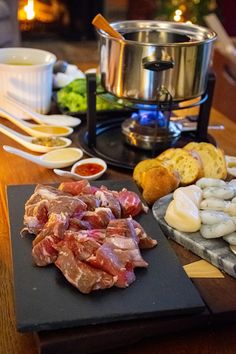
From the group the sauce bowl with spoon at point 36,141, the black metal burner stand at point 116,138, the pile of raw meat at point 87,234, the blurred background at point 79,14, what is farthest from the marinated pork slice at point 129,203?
the blurred background at point 79,14

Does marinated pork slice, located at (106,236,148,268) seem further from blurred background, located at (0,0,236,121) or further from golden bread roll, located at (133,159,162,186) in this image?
blurred background, located at (0,0,236,121)

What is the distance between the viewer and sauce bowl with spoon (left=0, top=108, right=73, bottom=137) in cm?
133

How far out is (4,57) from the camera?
1.50 metres

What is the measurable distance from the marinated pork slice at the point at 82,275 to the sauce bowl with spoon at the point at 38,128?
0.62m

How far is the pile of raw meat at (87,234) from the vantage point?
0.75 metres

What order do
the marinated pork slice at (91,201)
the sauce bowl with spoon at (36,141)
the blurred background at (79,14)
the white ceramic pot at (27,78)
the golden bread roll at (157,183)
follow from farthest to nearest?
the blurred background at (79,14) → the white ceramic pot at (27,78) → the sauce bowl with spoon at (36,141) → the golden bread roll at (157,183) → the marinated pork slice at (91,201)

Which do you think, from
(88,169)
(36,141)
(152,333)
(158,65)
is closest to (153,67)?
(158,65)

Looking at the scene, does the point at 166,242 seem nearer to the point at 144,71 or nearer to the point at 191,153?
the point at 191,153

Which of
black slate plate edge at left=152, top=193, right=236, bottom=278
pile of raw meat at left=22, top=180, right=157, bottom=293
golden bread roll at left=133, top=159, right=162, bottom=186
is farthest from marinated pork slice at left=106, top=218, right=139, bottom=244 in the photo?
golden bread roll at left=133, top=159, right=162, bottom=186

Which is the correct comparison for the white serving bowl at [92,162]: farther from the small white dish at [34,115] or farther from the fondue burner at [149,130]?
the small white dish at [34,115]

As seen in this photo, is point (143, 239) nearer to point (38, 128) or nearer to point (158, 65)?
point (158, 65)

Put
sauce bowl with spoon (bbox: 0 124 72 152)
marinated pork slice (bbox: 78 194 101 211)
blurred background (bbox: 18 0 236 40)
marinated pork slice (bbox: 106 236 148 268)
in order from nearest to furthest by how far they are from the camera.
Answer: marinated pork slice (bbox: 106 236 148 268)
marinated pork slice (bbox: 78 194 101 211)
sauce bowl with spoon (bbox: 0 124 72 152)
blurred background (bbox: 18 0 236 40)

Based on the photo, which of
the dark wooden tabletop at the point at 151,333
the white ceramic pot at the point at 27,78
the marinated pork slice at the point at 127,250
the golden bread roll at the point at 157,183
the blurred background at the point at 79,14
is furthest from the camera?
the blurred background at the point at 79,14

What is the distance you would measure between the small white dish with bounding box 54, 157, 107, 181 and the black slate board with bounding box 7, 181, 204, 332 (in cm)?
28
